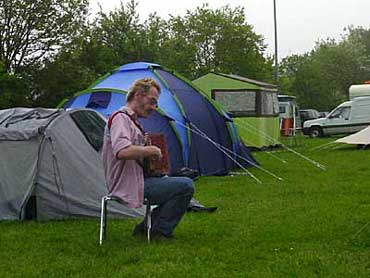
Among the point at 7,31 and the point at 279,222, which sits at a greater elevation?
the point at 7,31

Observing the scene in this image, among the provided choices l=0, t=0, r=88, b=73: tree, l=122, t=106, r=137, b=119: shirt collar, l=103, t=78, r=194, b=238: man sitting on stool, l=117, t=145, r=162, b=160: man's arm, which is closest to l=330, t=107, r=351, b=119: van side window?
l=0, t=0, r=88, b=73: tree

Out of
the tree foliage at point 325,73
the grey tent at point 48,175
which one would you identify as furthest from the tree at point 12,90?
the tree foliage at point 325,73

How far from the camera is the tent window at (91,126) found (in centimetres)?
930

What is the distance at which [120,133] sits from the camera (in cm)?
679

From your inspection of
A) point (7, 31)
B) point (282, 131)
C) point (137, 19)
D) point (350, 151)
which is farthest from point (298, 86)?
point (350, 151)

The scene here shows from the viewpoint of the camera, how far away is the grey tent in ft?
28.9

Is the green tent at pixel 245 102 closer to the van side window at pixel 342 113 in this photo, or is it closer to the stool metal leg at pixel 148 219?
the van side window at pixel 342 113

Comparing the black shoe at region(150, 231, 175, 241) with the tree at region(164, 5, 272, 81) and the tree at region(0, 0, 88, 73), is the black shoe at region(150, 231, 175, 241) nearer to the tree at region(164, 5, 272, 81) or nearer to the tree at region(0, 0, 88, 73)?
the tree at region(0, 0, 88, 73)

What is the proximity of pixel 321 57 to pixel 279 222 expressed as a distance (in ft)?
176

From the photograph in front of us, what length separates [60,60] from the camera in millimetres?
30125

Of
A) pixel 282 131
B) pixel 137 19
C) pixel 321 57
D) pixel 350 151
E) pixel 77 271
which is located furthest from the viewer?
pixel 321 57

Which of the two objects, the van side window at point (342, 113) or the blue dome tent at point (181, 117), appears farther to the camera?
the van side window at point (342, 113)

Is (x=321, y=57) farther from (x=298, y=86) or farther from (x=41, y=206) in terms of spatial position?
(x=41, y=206)

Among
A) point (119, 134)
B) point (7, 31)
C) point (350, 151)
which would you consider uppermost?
point (7, 31)
